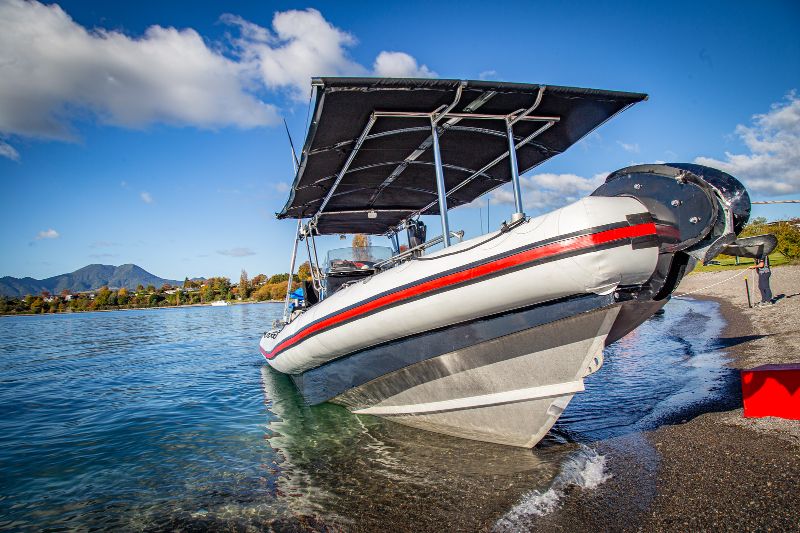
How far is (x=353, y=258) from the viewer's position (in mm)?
7676

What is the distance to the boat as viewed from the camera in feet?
11.2

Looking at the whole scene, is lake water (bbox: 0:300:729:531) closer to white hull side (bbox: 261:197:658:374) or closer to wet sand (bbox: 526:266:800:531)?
wet sand (bbox: 526:266:800:531)

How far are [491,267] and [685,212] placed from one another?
161cm

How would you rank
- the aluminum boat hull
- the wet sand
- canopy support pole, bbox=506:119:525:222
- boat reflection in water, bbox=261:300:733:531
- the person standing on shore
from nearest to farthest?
1. the wet sand
2. the aluminum boat hull
3. boat reflection in water, bbox=261:300:733:531
4. canopy support pole, bbox=506:119:525:222
5. the person standing on shore

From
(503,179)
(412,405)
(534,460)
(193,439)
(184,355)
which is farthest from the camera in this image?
(184,355)

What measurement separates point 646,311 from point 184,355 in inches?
633

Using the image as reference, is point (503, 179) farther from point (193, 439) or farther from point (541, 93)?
point (193, 439)

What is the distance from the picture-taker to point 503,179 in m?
7.21

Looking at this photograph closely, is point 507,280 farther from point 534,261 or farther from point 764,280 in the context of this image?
point 764,280

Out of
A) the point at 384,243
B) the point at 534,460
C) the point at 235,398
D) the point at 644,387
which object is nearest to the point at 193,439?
the point at 235,398

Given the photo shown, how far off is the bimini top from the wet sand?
3.78 meters

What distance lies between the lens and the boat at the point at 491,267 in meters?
3.41

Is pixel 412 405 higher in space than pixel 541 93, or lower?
lower

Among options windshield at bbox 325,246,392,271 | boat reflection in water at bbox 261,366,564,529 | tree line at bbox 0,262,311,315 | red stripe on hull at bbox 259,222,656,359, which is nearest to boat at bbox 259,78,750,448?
red stripe on hull at bbox 259,222,656,359
